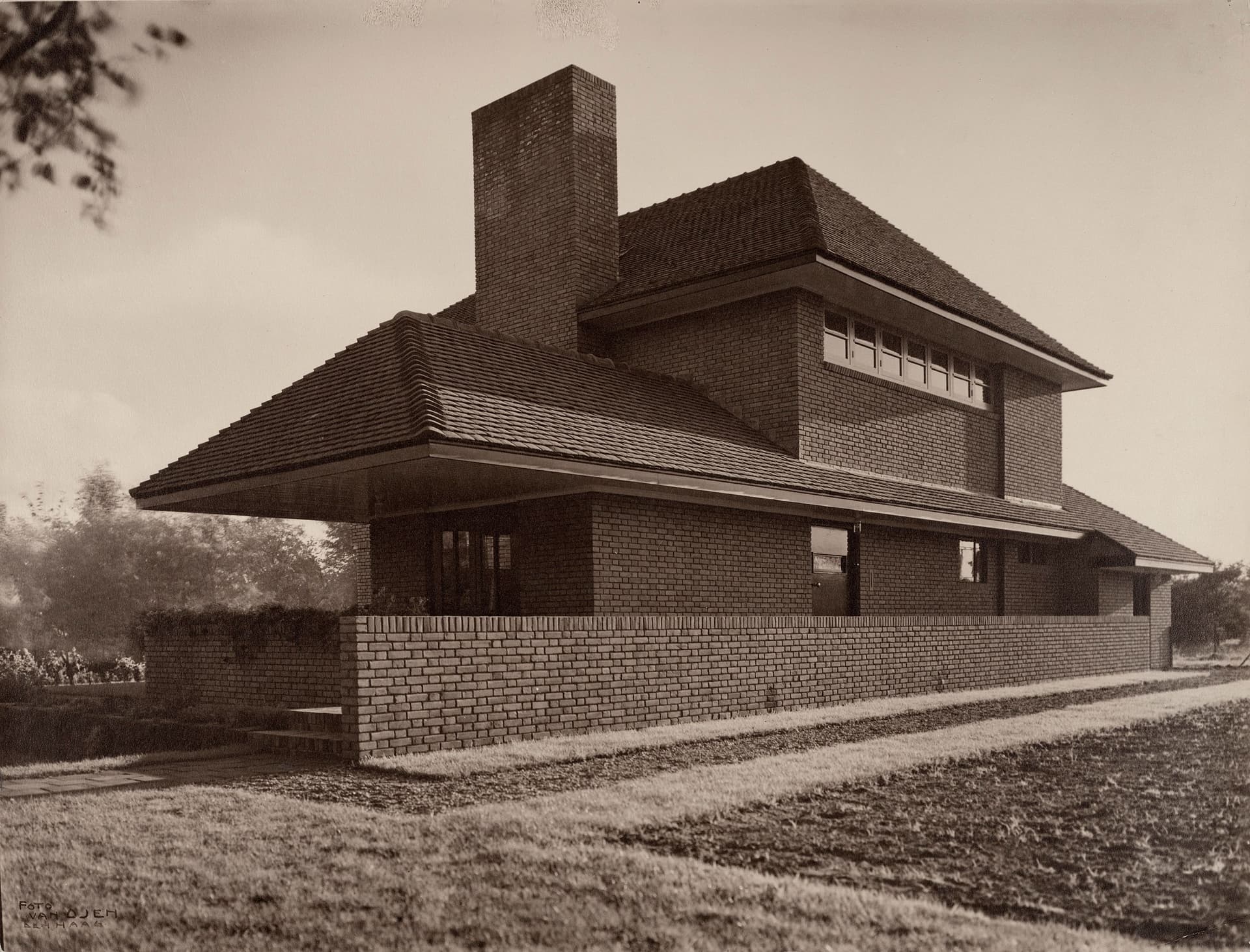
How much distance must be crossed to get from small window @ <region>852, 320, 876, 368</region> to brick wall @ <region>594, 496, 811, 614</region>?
3.10 m

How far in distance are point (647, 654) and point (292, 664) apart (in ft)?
15.5

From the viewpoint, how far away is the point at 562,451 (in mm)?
12297

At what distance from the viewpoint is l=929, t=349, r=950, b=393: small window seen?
2003 cm

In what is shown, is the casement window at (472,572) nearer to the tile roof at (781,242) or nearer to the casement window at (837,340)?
the tile roof at (781,242)

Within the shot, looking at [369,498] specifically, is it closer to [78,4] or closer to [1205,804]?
[78,4]

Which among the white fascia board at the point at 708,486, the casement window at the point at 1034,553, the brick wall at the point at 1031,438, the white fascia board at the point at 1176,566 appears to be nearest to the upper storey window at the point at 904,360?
the brick wall at the point at 1031,438

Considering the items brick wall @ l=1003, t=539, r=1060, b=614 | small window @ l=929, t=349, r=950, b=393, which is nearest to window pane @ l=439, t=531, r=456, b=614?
small window @ l=929, t=349, r=950, b=393

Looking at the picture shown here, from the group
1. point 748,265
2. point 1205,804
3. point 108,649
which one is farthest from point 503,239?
point 108,649

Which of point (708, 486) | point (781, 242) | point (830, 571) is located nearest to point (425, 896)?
point (708, 486)

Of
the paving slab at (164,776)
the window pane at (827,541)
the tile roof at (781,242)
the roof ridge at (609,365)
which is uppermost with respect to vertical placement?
the tile roof at (781,242)

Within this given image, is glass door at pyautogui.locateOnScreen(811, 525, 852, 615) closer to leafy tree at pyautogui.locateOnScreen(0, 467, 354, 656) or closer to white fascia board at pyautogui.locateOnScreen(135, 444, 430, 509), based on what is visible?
white fascia board at pyautogui.locateOnScreen(135, 444, 430, 509)

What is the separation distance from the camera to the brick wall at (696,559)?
1409cm

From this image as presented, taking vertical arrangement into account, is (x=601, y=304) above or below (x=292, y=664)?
above

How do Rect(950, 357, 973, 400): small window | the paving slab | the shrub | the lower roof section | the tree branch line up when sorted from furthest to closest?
Rect(950, 357, 973, 400): small window → the shrub → the lower roof section → the paving slab → the tree branch
